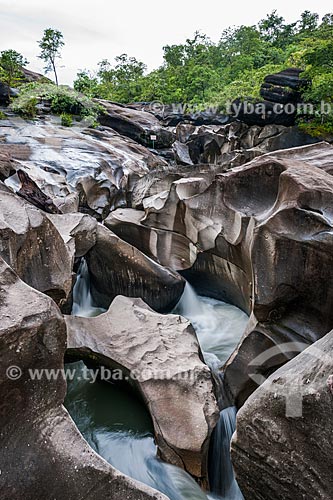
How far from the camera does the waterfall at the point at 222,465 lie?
12.9 ft

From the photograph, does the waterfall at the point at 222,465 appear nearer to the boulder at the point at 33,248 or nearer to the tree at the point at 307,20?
the boulder at the point at 33,248

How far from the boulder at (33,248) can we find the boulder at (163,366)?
84 cm

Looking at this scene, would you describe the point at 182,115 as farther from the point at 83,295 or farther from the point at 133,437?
the point at 133,437

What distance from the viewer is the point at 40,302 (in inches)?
91.7

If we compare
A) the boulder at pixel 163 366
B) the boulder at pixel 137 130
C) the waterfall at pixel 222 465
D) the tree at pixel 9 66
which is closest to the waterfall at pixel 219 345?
the waterfall at pixel 222 465

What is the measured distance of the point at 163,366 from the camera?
4445mm

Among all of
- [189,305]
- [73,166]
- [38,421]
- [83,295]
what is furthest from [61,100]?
[38,421]

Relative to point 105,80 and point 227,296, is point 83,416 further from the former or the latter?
point 105,80

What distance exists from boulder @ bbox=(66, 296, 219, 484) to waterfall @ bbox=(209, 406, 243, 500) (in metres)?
0.24

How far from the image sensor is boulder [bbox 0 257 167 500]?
82.6 inches

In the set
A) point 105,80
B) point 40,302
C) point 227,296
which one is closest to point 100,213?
point 227,296

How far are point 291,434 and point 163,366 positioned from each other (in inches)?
85.1

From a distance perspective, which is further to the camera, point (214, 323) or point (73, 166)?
point (73, 166)

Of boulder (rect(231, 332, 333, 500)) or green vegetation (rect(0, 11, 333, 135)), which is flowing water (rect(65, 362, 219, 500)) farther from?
green vegetation (rect(0, 11, 333, 135))
